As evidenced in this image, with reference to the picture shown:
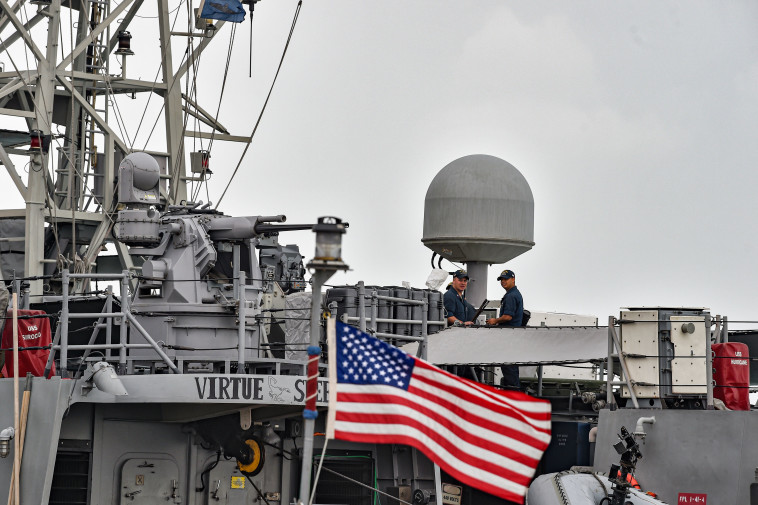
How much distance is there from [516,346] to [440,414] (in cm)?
801

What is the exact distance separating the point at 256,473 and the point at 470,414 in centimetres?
524

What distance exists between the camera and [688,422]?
1656cm

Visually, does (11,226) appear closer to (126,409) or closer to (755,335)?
(126,409)

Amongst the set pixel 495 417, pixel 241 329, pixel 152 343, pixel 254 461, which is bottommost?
pixel 254 461

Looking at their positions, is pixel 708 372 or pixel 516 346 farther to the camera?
pixel 516 346

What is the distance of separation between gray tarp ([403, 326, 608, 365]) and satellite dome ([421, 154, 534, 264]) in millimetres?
5392

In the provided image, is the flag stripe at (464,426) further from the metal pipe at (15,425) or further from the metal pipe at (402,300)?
the metal pipe at (15,425)

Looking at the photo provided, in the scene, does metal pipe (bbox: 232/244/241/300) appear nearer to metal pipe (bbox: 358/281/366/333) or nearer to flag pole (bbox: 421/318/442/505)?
metal pipe (bbox: 358/281/366/333)

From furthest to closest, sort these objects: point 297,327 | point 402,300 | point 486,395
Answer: point 297,327, point 402,300, point 486,395

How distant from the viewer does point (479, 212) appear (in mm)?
25203

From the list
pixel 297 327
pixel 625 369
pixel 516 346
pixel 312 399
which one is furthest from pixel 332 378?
pixel 516 346

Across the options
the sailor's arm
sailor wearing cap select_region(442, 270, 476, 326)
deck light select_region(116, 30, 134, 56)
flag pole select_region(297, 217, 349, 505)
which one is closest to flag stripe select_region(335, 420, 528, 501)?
flag pole select_region(297, 217, 349, 505)

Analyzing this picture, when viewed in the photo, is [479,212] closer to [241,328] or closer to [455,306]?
[455,306]

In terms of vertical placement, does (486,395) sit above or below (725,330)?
below
